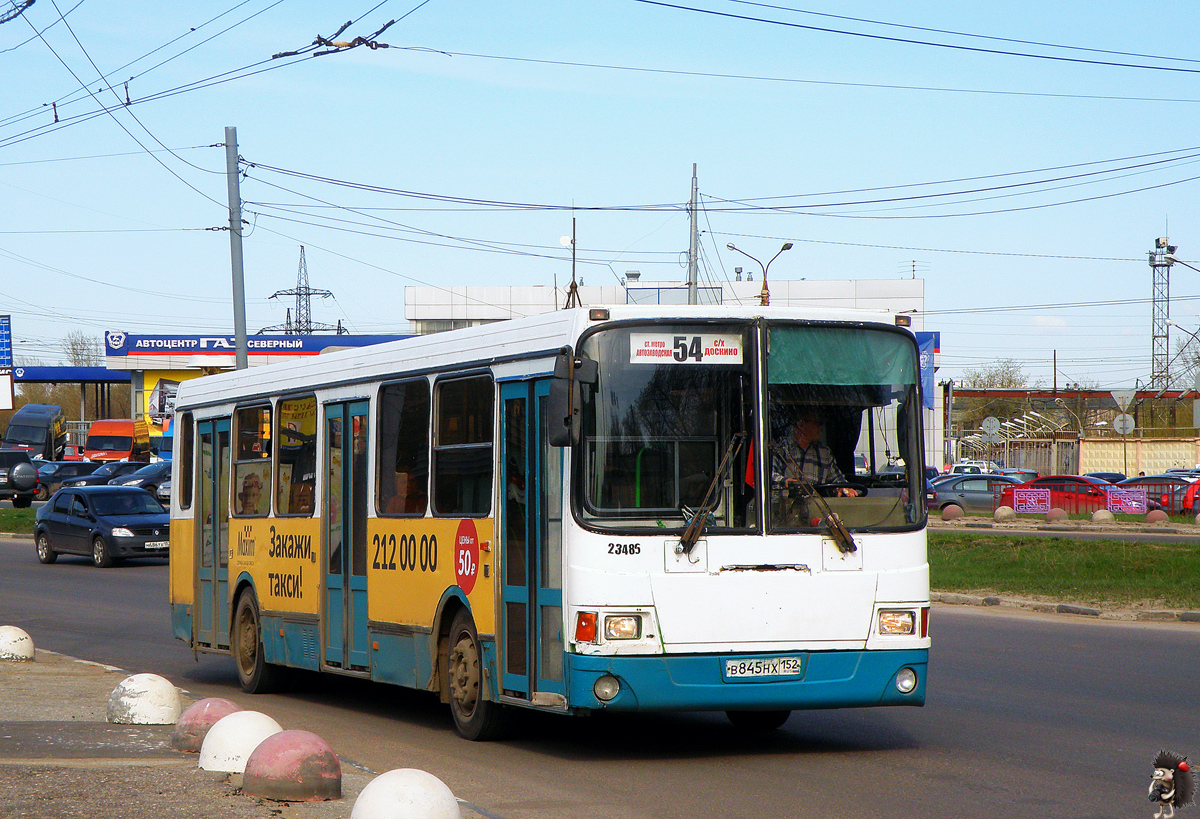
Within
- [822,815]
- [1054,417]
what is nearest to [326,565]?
[822,815]

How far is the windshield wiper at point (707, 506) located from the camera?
8.18 m

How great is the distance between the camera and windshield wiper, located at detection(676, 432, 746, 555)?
26.8 ft

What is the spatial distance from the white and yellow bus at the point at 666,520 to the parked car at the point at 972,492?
32236 mm

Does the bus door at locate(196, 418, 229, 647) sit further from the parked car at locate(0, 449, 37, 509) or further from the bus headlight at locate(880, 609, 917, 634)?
the parked car at locate(0, 449, 37, 509)

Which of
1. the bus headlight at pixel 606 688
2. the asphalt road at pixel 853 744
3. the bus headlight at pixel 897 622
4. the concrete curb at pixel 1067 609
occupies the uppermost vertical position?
the bus headlight at pixel 897 622

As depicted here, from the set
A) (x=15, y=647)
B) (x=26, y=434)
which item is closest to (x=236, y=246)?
(x=15, y=647)

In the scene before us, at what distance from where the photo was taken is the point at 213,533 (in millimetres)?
13508

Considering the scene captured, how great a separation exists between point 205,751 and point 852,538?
3850 millimetres

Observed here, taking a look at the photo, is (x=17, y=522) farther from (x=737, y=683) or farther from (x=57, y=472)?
(x=737, y=683)

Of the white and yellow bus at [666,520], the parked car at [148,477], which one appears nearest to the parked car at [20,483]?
the parked car at [148,477]

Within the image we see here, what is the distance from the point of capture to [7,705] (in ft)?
35.0

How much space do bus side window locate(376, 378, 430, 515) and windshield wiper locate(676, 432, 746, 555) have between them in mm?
2460

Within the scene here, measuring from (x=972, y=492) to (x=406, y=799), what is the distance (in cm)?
3723

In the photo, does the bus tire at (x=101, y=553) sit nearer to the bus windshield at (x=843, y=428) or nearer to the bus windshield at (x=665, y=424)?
the bus windshield at (x=665, y=424)
